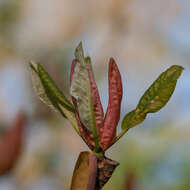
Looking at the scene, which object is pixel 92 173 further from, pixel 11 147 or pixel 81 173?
pixel 11 147

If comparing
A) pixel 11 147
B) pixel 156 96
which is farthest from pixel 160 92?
pixel 11 147

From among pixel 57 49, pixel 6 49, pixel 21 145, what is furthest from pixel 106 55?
pixel 21 145

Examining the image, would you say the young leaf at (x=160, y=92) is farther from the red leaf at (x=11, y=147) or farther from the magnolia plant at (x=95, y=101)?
the red leaf at (x=11, y=147)

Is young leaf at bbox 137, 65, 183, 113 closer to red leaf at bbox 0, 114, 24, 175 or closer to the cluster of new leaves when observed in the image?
the cluster of new leaves

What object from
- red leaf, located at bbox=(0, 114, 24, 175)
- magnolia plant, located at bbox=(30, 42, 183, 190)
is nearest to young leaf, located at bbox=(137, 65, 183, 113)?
magnolia plant, located at bbox=(30, 42, 183, 190)

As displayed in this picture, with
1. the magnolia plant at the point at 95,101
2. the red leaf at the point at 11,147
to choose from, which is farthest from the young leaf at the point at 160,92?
the red leaf at the point at 11,147

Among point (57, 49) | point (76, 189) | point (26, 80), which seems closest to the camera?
point (76, 189)

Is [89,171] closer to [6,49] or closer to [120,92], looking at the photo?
[120,92]
